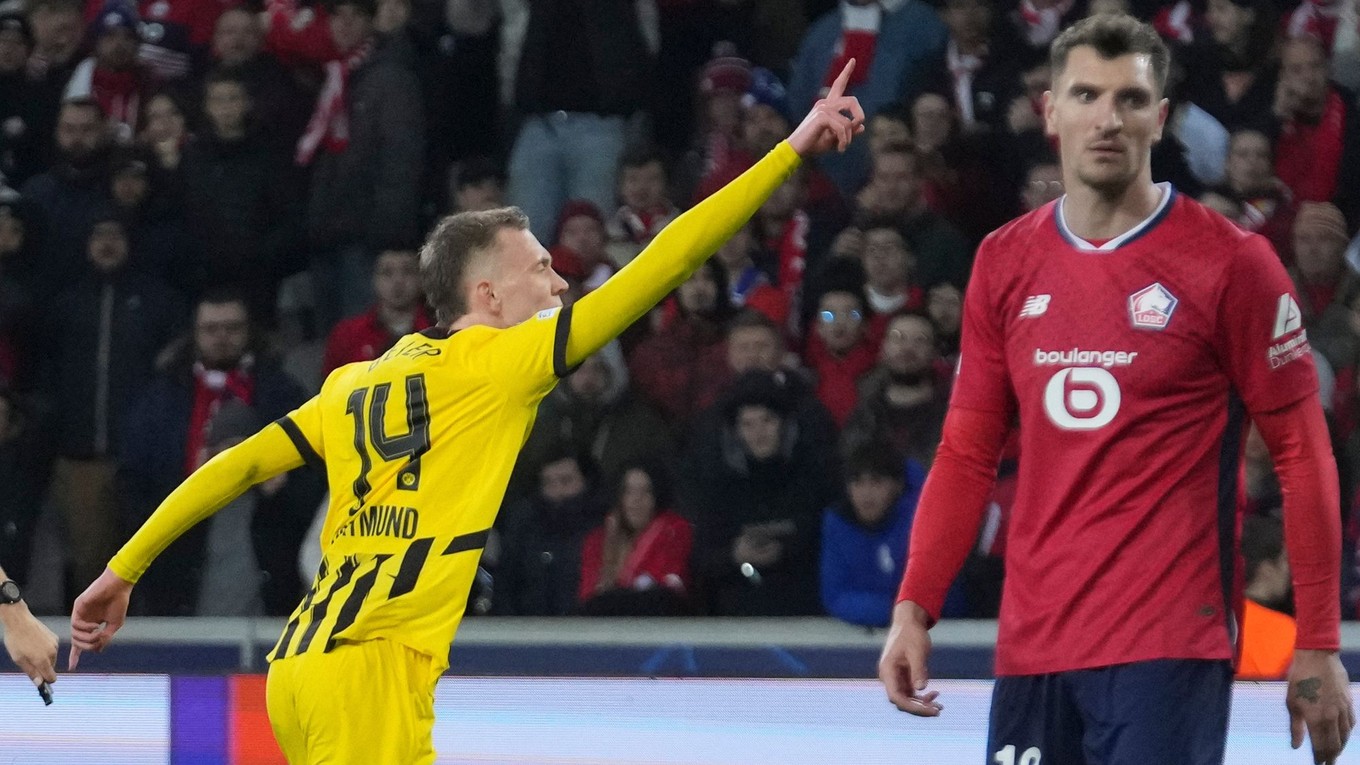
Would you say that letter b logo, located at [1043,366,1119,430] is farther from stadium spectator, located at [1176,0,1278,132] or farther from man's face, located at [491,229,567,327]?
stadium spectator, located at [1176,0,1278,132]

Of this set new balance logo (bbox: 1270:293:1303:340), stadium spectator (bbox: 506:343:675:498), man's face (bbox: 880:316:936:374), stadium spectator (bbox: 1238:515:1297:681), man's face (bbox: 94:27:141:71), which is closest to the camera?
new balance logo (bbox: 1270:293:1303:340)

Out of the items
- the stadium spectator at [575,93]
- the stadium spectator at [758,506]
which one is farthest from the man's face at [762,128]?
the stadium spectator at [758,506]

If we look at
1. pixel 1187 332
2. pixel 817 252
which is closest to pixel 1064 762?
pixel 1187 332

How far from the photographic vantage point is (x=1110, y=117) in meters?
3.03

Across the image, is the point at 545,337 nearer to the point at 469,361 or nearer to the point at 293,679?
the point at 469,361

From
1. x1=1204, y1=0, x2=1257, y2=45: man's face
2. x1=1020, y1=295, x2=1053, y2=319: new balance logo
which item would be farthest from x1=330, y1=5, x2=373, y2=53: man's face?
x1=1020, y1=295, x2=1053, y2=319: new balance logo

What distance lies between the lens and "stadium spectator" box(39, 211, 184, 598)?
7539 mm

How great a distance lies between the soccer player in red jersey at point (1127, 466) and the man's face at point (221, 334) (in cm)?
469

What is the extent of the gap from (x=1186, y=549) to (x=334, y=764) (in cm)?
162

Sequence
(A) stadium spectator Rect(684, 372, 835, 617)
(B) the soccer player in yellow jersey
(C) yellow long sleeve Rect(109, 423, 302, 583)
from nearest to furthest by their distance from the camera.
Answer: (B) the soccer player in yellow jersey → (C) yellow long sleeve Rect(109, 423, 302, 583) → (A) stadium spectator Rect(684, 372, 835, 617)

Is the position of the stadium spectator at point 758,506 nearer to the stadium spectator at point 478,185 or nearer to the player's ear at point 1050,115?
the stadium spectator at point 478,185

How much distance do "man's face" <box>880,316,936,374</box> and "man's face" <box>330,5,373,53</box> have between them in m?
2.82

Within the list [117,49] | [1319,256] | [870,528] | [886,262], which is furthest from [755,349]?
[117,49]

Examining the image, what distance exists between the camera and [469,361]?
3.88 meters
